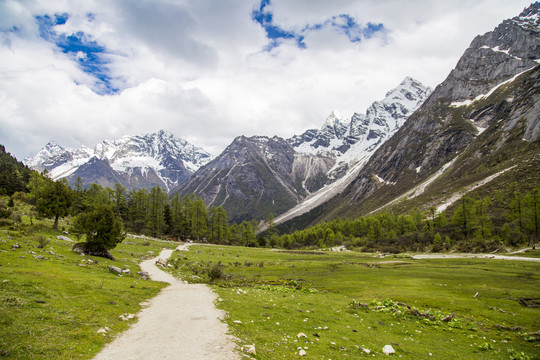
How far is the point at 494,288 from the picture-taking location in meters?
31.9

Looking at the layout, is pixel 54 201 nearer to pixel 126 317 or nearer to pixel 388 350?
pixel 126 317

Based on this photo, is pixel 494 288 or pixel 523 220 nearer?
pixel 494 288

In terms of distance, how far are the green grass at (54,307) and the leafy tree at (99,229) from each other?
257 inches

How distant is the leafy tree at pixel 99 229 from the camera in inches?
1357

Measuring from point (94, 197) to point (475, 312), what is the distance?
113264mm

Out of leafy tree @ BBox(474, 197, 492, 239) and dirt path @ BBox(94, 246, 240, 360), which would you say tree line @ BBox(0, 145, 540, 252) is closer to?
leafy tree @ BBox(474, 197, 492, 239)

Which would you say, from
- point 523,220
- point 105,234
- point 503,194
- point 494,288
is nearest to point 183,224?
A: point 105,234

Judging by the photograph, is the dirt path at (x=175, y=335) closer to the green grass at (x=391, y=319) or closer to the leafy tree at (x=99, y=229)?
the green grass at (x=391, y=319)

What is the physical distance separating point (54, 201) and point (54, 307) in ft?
139

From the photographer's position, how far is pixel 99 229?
3466 cm

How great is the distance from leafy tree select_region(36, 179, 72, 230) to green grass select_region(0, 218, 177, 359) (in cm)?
2183

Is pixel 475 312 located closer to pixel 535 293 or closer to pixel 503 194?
pixel 535 293

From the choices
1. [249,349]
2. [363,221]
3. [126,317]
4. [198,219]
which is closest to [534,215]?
[363,221]

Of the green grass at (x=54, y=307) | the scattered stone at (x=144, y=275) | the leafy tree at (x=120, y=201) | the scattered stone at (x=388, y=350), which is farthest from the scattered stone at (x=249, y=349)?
the leafy tree at (x=120, y=201)
